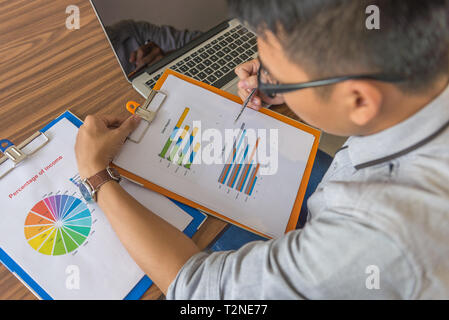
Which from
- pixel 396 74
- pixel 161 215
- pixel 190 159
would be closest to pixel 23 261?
pixel 161 215

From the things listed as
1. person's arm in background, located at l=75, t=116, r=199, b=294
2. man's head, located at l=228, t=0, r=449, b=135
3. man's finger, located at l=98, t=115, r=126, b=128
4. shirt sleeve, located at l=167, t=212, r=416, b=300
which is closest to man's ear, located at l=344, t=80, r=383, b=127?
man's head, located at l=228, t=0, r=449, b=135

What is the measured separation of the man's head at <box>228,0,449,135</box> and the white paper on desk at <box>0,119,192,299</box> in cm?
36

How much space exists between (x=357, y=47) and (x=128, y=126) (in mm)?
459

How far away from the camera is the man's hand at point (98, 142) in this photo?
0.56 metres

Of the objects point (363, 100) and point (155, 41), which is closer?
point (363, 100)

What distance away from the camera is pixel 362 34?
1.17ft

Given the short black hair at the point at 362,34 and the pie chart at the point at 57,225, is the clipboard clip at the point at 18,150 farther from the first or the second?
the short black hair at the point at 362,34

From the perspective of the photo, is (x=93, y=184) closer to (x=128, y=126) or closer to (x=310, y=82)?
(x=128, y=126)

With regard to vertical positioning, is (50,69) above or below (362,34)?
above

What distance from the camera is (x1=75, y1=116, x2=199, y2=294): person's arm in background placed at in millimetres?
504

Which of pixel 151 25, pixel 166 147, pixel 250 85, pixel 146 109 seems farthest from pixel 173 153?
pixel 151 25

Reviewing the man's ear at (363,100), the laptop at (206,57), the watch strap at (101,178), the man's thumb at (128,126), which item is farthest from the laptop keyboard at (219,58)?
the man's ear at (363,100)
